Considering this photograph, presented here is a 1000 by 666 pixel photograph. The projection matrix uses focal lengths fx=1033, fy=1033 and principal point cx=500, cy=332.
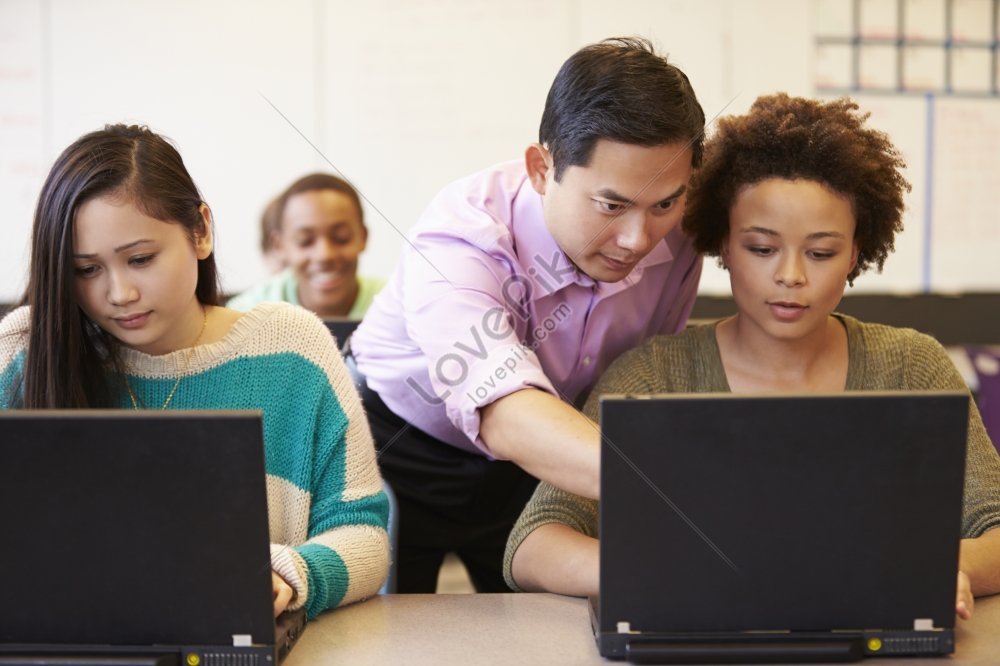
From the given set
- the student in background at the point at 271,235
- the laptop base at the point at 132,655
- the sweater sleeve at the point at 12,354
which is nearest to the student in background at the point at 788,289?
the laptop base at the point at 132,655

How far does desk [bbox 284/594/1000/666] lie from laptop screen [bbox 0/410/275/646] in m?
0.16

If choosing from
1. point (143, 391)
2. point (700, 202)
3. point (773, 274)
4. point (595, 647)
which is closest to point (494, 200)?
point (700, 202)

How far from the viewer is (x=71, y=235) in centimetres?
118

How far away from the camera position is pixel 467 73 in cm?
325

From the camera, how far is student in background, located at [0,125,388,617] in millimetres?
1188

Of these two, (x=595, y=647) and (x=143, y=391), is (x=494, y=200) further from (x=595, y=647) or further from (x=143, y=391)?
(x=595, y=647)

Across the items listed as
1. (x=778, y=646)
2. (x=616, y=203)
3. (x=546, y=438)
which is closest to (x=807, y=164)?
(x=616, y=203)

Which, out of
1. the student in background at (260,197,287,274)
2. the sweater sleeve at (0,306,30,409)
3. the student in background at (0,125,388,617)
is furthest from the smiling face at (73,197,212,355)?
the student in background at (260,197,287,274)

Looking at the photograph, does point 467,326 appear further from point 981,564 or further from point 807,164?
point 981,564

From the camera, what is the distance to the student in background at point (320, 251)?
3.02m

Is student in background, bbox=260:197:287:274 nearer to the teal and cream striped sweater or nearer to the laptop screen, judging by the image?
the teal and cream striped sweater

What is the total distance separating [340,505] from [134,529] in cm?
39

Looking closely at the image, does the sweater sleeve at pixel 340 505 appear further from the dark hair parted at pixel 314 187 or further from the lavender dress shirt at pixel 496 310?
the dark hair parted at pixel 314 187

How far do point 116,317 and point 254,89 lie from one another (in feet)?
6.98
